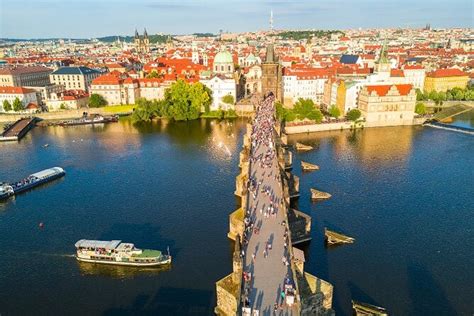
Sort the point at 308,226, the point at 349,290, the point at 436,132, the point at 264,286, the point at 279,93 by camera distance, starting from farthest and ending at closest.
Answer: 1. the point at 279,93
2. the point at 436,132
3. the point at 308,226
4. the point at 349,290
5. the point at 264,286

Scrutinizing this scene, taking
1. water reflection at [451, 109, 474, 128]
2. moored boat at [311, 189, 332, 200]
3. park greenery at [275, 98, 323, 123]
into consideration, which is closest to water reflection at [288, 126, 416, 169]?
park greenery at [275, 98, 323, 123]

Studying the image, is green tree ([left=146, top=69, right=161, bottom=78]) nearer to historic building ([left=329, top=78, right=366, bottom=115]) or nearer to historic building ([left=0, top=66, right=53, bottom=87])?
historic building ([left=0, top=66, right=53, bottom=87])

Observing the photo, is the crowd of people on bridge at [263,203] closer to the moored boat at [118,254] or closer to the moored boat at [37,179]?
the moored boat at [118,254]

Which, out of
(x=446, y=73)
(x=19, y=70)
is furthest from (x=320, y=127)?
(x=19, y=70)

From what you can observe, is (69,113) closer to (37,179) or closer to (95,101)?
(95,101)

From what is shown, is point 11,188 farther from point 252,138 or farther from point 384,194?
point 384,194

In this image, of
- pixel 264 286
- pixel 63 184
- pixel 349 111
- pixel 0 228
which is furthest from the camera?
pixel 349 111

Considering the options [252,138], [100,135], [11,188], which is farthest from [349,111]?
[11,188]

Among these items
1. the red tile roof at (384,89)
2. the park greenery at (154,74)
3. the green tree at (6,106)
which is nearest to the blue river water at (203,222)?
the red tile roof at (384,89)
